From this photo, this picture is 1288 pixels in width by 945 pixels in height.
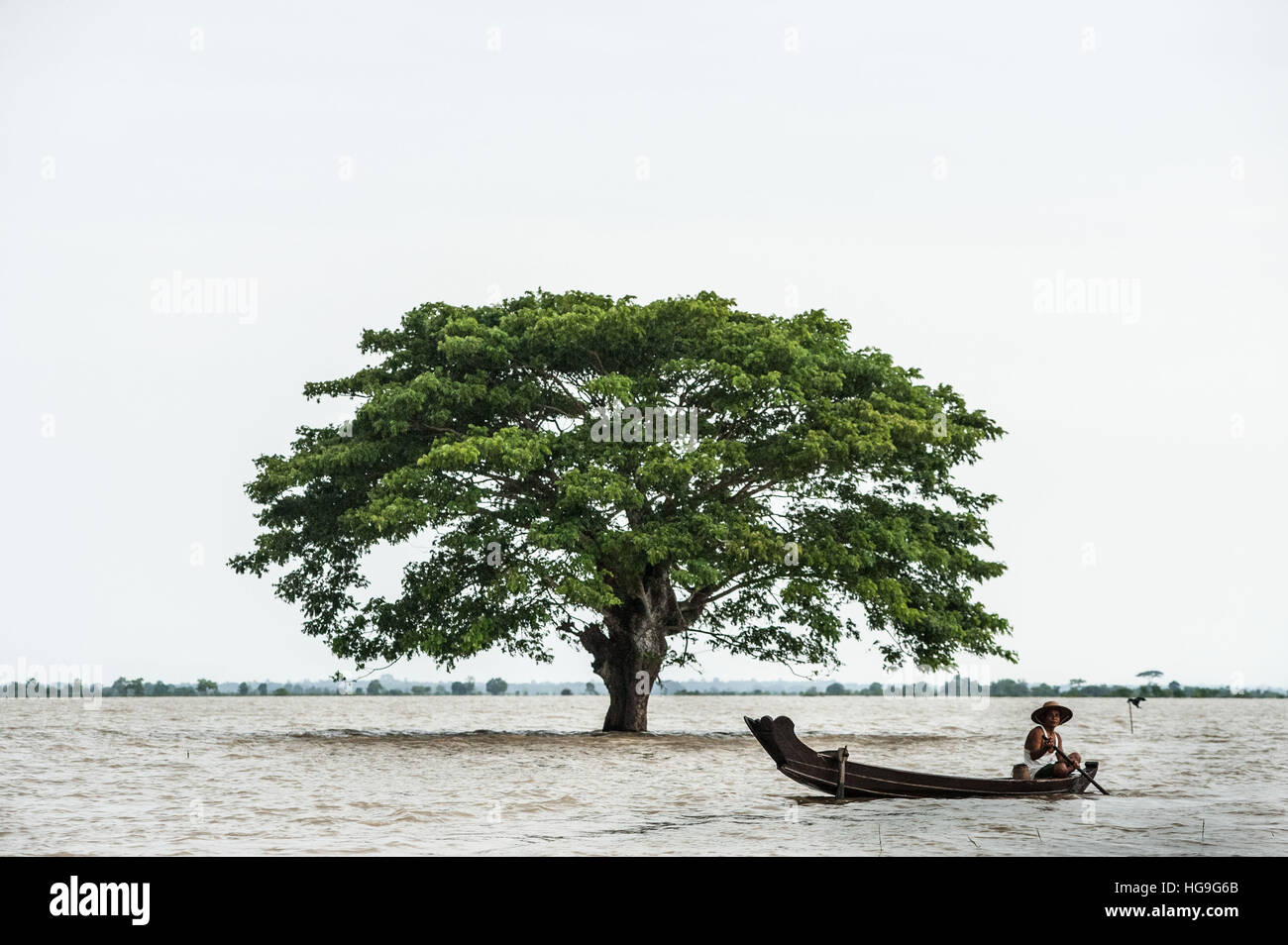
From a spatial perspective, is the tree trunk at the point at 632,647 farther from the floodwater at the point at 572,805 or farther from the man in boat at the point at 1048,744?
the man in boat at the point at 1048,744

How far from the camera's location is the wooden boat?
21250 millimetres

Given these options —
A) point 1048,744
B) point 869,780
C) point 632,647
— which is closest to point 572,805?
point 869,780

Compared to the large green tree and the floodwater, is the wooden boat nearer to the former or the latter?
the floodwater

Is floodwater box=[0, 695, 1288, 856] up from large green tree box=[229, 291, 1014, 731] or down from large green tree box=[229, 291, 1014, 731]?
down

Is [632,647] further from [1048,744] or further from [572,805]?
[1048,744]

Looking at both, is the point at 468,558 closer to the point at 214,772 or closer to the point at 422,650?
the point at 422,650

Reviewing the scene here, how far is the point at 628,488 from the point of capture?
30.8 m

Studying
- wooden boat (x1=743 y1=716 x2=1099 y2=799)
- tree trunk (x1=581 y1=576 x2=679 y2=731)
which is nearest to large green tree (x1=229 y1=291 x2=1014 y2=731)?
tree trunk (x1=581 y1=576 x2=679 y2=731)

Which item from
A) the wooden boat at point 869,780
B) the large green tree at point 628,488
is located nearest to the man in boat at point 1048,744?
the wooden boat at point 869,780

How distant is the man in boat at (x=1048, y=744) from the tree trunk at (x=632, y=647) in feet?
41.9

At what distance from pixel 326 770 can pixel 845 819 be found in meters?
12.0

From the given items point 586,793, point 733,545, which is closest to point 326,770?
point 586,793

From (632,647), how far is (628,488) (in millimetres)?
5380

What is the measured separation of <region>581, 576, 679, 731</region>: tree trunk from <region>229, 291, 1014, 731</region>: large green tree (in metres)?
0.06
